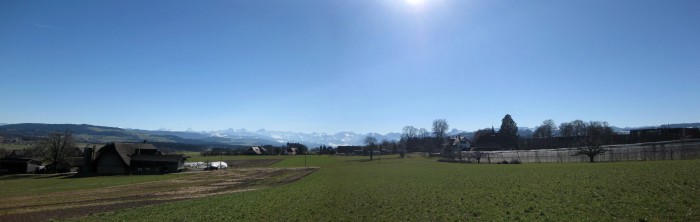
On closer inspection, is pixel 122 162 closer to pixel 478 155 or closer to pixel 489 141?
pixel 478 155

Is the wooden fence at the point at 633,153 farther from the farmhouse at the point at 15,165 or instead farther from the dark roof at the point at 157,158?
the farmhouse at the point at 15,165

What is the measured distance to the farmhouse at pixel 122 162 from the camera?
91438 mm

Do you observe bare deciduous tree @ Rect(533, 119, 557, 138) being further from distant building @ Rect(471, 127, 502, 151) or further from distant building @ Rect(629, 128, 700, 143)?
distant building @ Rect(629, 128, 700, 143)

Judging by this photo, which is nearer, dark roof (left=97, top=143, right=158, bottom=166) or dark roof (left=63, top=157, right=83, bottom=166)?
dark roof (left=97, top=143, right=158, bottom=166)

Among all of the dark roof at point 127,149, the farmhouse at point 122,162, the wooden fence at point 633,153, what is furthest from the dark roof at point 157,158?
the wooden fence at point 633,153

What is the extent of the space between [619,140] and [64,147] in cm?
15897

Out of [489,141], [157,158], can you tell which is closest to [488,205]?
[157,158]

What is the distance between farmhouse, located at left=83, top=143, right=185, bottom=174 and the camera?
9144 cm

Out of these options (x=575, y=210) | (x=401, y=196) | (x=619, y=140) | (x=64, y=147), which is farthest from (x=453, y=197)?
(x=619, y=140)

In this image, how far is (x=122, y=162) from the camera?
90.9 m

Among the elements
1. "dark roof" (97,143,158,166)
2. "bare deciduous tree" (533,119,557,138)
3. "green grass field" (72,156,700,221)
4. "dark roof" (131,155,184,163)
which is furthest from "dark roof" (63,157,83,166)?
"bare deciduous tree" (533,119,557,138)

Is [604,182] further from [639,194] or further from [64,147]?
[64,147]

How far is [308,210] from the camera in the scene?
915 inches

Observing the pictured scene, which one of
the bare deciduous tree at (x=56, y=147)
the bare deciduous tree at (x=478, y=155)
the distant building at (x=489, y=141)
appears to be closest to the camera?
the bare deciduous tree at (x=478, y=155)
